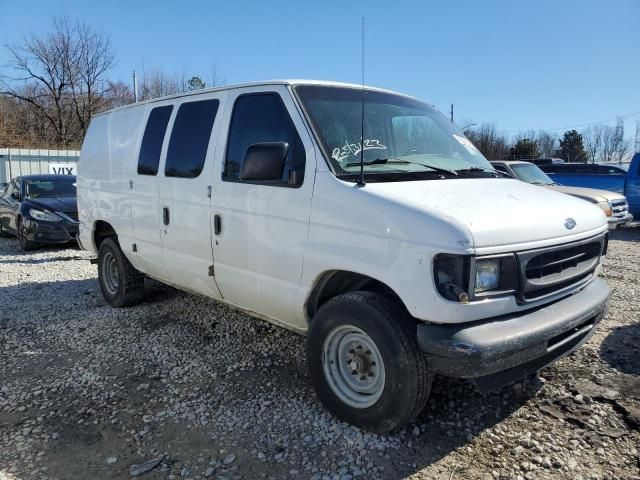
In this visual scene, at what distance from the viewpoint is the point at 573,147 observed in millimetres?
52062

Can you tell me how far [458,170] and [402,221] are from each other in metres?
1.17

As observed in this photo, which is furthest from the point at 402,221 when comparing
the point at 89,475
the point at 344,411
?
the point at 89,475

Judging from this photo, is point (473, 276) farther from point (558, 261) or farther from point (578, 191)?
point (578, 191)

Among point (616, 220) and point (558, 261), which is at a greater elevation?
A: point (558, 261)

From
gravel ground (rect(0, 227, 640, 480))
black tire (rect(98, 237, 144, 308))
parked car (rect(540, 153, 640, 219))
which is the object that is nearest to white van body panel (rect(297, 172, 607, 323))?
gravel ground (rect(0, 227, 640, 480))

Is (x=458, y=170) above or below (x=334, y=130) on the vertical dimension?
below

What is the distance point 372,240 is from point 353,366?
0.86 m

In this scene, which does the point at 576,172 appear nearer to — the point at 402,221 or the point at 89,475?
the point at 402,221

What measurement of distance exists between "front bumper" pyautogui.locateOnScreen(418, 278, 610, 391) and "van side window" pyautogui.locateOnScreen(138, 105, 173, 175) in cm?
329

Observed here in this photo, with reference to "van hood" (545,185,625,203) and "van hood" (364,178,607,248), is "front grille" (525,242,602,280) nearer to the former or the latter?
"van hood" (364,178,607,248)

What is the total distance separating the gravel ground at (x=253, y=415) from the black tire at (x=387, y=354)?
161mm

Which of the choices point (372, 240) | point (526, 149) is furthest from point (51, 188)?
point (526, 149)

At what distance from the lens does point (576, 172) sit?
15438 millimetres

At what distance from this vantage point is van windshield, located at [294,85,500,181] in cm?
340
